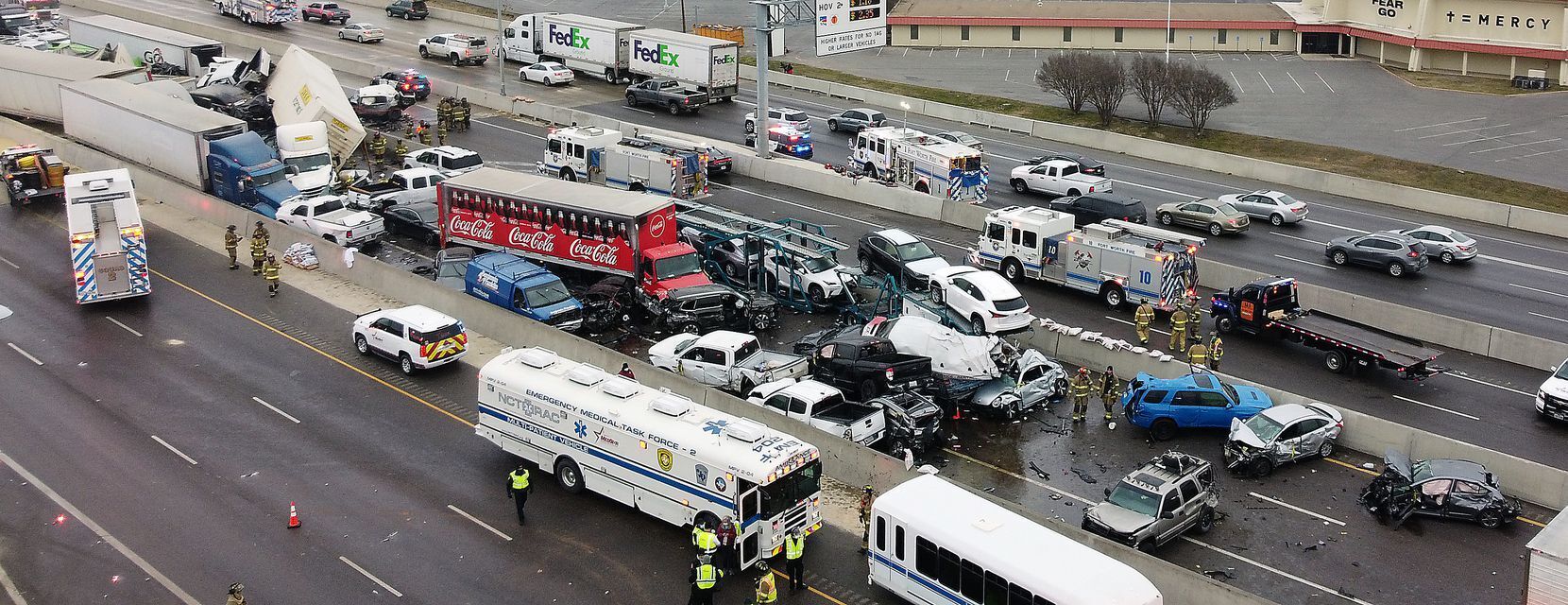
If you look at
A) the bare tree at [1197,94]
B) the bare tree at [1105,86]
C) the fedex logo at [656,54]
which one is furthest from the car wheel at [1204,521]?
the fedex logo at [656,54]

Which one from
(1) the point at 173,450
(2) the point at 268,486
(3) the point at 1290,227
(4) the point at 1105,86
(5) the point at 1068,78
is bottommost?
(2) the point at 268,486

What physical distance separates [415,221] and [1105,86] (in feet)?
113

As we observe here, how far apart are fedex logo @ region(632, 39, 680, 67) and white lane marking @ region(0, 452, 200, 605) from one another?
1646 inches

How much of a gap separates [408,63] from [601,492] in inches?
2113

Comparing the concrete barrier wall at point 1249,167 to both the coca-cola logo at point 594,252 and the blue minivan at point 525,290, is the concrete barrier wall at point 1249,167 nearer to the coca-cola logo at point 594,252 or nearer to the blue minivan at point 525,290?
A: the coca-cola logo at point 594,252

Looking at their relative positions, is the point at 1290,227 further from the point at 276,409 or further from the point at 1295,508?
the point at 276,409

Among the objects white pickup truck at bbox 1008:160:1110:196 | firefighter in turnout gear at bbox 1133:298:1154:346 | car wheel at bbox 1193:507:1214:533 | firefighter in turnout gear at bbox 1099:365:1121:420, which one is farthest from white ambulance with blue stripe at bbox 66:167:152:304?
white pickup truck at bbox 1008:160:1110:196

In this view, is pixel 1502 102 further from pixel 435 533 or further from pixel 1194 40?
pixel 435 533

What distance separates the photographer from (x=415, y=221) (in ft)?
145

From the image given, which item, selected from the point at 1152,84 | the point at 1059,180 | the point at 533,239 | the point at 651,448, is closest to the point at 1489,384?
the point at 1059,180

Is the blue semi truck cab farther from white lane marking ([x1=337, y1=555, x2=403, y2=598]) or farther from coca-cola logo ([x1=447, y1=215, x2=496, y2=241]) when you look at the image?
white lane marking ([x1=337, y1=555, x2=403, y2=598])

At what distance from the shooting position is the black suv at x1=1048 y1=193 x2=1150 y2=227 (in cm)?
→ 4519

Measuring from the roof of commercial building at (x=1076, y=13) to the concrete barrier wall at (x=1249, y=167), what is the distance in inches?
685

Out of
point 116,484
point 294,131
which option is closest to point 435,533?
point 116,484
